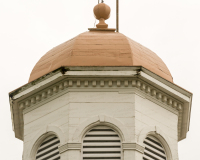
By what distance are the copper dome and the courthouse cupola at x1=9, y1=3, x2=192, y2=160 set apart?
0.03 m

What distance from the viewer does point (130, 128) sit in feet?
111

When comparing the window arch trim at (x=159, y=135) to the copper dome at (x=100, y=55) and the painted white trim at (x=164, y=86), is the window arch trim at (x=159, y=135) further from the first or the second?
the copper dome at (x=100, y=55)

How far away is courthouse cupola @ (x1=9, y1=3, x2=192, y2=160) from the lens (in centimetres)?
3388

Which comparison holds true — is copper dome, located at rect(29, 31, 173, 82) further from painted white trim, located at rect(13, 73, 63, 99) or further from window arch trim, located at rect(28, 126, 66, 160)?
window arch trim, located at rect(28, 126, 66, 160)

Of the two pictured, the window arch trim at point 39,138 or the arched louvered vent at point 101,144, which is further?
the window arch trim at point 39,138

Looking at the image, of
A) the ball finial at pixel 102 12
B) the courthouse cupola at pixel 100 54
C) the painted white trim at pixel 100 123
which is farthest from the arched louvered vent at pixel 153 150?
the ball finial at pixel 102 12

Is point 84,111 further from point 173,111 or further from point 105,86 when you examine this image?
point 173,111

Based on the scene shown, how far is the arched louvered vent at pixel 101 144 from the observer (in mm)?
33625

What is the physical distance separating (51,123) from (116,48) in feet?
11.2

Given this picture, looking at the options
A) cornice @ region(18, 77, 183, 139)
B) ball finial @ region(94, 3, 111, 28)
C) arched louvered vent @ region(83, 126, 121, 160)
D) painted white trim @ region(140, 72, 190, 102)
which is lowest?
arched louvered vent @ region(83, 126, 121, 160)

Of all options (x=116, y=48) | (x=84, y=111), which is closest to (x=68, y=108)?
Result: (x=84, y=111)

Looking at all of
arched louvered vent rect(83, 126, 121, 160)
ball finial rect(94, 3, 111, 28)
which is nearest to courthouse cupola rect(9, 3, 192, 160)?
arched louvered vent rect(83, 126, 121, 160)

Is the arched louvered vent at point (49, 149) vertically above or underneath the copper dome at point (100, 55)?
underneath

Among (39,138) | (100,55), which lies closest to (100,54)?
(100,55)
